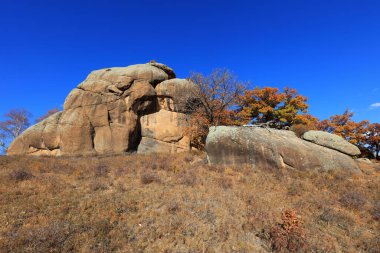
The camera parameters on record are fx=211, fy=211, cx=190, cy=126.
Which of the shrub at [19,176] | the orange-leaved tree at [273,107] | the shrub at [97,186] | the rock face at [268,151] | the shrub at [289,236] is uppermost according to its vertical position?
the orange-leaved tree at [273,107]

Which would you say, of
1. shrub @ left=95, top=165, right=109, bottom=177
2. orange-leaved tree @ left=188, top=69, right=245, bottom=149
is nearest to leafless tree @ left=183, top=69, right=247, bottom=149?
orange-leaved tree @ left=188, top=69, right=245, bottom=149

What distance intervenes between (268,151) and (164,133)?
46.6 ft

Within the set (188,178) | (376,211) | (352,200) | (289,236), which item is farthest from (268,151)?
(289,236)

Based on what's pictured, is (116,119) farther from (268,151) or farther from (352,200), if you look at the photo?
(352,200)

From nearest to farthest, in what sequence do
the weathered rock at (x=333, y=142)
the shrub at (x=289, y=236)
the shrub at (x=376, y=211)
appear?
the shrub at (x=289, y=236) → the shrub at (x=376, y=211) → the weathered rock at (x=333, y=142)

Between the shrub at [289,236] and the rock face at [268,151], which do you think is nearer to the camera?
the shrub at [289,236]

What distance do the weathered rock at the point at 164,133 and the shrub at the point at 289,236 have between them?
19.2m

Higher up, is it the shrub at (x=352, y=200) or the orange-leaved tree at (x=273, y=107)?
the orange-leaved tree at (x=273, y=107)

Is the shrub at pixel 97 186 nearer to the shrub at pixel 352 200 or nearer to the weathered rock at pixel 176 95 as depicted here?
the shrub at pixel 352 200

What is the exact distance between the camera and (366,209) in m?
9.02

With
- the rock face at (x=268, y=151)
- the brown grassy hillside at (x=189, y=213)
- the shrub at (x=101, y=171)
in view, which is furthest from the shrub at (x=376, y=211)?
the shrub at (x=101, y=171)

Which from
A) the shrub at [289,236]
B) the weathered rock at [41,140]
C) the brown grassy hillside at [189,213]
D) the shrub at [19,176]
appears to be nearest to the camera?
the brown grassy hillside at [189,213]

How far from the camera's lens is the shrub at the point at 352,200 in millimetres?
9266

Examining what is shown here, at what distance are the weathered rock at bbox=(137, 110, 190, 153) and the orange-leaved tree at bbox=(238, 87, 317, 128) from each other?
7.98 m
